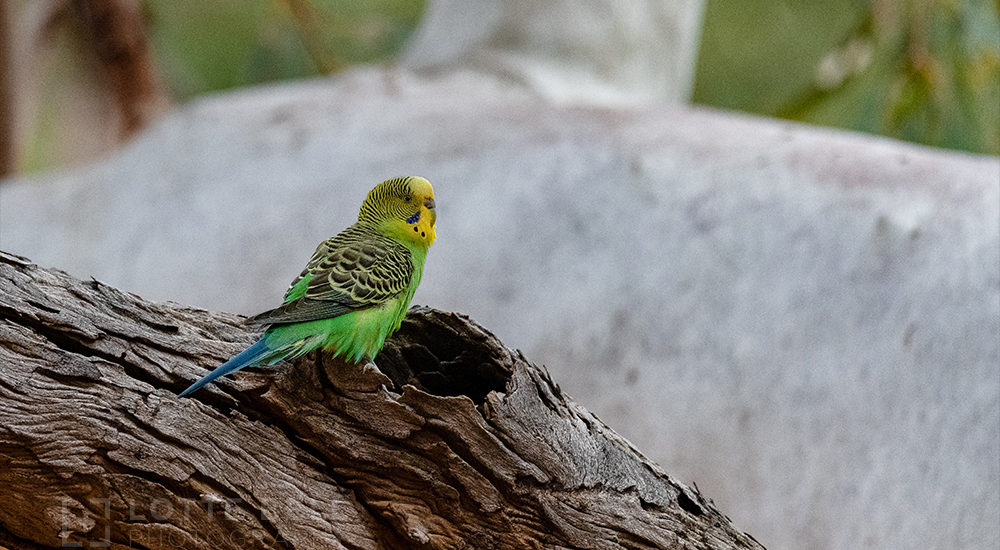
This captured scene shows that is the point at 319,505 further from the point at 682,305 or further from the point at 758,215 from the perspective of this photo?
the point at 758,215

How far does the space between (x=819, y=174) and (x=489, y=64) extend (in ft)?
4.19

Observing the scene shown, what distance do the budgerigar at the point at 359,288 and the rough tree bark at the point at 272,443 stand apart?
0.06 meters

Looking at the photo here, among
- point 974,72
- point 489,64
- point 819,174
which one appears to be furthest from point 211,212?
point 974,72

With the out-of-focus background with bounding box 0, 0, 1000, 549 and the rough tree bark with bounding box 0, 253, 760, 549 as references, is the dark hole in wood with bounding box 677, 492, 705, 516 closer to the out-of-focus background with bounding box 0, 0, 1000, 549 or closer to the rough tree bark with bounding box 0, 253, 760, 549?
the rough tree bark with bounding box 0, 253, 760, 549

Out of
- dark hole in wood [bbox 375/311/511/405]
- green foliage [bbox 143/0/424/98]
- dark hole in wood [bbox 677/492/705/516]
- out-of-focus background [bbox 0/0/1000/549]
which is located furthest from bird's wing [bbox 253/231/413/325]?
green foliage [bbox 143/0/424/98]

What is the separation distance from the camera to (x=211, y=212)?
283cm

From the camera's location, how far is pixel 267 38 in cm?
600

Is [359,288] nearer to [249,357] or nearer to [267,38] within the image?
[249,357]

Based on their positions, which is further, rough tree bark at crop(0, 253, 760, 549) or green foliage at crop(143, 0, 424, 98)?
green foliage at crop(143, 0, 424, 98)

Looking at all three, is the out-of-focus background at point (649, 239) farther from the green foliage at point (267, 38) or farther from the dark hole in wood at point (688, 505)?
the green foliage at point (267, 38)

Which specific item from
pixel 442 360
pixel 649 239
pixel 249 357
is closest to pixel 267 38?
pixel 649 239

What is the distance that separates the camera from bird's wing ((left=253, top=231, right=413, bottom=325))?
3.24 feet

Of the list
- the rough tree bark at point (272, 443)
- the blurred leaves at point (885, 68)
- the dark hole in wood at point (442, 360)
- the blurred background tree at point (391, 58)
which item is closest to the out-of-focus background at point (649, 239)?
the rough tree bark at point (272, 443)

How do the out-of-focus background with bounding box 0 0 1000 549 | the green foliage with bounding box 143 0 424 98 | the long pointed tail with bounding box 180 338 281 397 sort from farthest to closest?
the green foliage with bounding box 143 0 424 98
the out-of-focus background with bounding box 0 0 1000 549
the long pointed tail with bounding box 180 338 281 397
